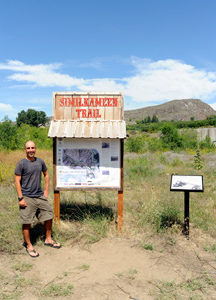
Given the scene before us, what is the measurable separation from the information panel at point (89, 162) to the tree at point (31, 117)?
2862 inches

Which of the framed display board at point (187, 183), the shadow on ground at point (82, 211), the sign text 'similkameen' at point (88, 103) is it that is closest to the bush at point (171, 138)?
the shadow on ground at point (82, 211)

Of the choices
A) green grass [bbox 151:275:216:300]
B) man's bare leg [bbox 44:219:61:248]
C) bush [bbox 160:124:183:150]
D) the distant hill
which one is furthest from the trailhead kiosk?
the distant hill

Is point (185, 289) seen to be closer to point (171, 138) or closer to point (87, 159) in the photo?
point (87, 159)

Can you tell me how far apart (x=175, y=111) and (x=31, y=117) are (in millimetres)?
79412

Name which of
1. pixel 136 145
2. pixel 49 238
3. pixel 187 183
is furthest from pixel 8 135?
pixel 187 183

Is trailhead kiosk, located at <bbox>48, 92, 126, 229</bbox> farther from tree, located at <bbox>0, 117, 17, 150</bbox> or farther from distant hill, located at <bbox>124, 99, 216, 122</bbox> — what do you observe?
distant hill, located at <bbox>124, 99, 216, 122</bbox>

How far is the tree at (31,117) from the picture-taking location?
2977 inches

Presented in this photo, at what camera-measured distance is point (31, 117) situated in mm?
75625

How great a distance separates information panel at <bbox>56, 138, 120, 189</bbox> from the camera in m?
4.96

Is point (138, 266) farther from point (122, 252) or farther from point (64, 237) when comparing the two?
point (64, 237)

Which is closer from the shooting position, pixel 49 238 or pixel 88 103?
pixel 49 238

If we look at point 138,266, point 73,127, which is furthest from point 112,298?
point 73,127

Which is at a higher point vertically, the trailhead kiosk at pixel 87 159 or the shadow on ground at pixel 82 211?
the trailhead kiosk at pixel 87 159

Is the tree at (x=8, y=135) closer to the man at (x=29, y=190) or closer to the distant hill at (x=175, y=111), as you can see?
the man at (x=29, y=190)
